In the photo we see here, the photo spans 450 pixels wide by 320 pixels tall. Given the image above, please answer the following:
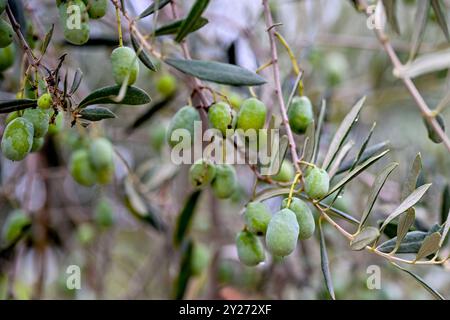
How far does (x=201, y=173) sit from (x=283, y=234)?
0.81 feet

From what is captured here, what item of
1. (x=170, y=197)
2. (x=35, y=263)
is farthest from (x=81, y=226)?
(x=170, y=197)

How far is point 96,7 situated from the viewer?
839mm

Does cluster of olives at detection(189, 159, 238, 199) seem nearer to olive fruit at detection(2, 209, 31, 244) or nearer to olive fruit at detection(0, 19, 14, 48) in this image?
olive fruit at detection(0, 19, 14, 48)

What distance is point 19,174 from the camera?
1.85 metres

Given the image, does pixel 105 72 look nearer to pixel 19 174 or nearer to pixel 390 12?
pixel 19 174

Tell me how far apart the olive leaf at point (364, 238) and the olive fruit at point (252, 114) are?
233mm

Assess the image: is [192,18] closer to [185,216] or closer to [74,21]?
[74,21]

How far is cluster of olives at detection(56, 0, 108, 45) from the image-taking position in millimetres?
821

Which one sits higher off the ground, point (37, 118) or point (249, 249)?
point (37, 118)

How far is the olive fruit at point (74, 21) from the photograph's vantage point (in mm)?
821

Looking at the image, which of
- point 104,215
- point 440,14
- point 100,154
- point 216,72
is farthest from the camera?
point 104,215

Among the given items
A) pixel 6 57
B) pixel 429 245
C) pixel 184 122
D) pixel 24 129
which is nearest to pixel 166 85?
pixel 6 57

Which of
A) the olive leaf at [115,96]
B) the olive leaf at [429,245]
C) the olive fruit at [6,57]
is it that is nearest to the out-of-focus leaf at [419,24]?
the olive leaf at [429,245]

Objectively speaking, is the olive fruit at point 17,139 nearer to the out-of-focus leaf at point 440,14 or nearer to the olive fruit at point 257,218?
the olive fruit at point 257,218
